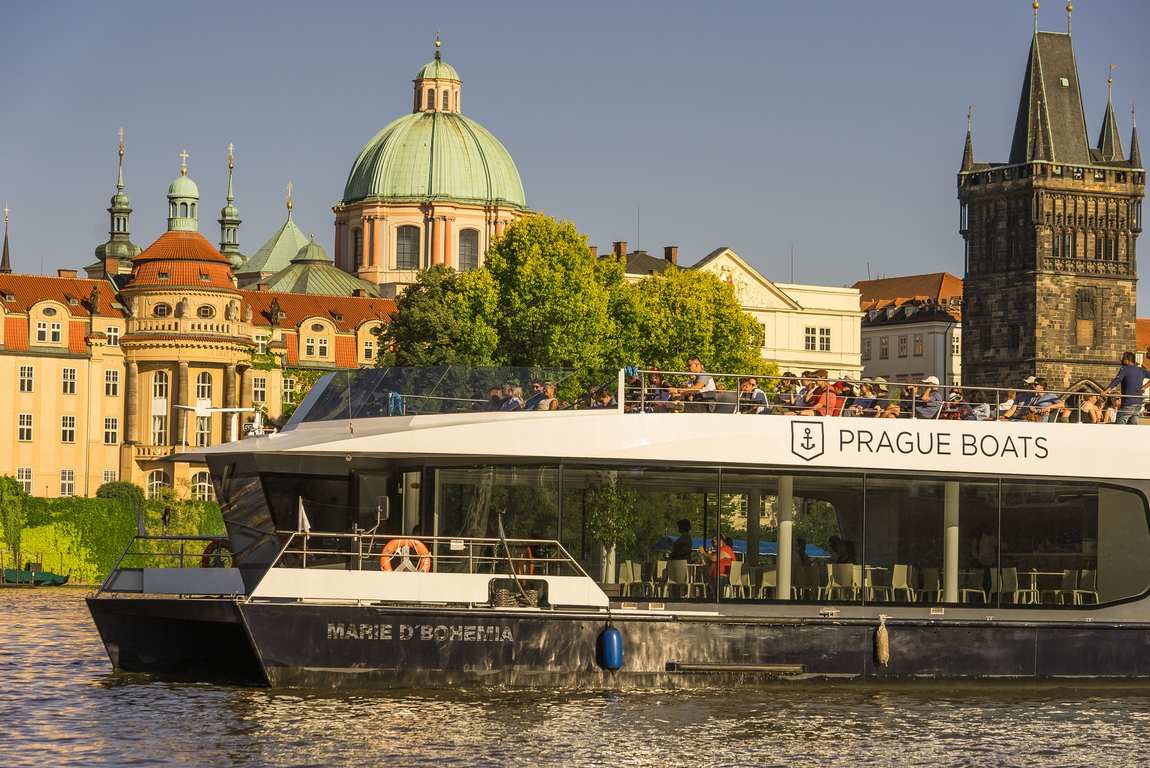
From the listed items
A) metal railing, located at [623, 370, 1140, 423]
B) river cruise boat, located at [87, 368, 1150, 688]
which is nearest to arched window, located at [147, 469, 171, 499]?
river cruise boat, located at [87, 368, 1150, 688]

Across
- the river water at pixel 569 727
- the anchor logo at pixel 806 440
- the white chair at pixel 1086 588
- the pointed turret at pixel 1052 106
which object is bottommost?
the river water at pixel 569 727

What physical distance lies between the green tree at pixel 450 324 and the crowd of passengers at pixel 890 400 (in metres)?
38.3

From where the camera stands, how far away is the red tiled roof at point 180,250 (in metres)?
108

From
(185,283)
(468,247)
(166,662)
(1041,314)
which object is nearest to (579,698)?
(166,662)

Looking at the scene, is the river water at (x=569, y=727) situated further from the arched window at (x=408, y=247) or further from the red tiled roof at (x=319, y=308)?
the arched window at (x=408, y=247)

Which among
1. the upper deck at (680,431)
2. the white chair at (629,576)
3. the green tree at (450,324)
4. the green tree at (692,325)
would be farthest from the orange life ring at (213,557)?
the green tree at (692,325)

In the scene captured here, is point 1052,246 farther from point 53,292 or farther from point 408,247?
point 53,292

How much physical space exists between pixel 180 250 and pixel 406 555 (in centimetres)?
8206

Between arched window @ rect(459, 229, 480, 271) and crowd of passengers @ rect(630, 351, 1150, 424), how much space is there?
9883cm

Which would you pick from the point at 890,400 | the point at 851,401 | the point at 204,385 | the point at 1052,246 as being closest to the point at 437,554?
the point at 851,401

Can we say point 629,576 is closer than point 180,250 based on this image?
Yes

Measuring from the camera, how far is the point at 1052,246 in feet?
452

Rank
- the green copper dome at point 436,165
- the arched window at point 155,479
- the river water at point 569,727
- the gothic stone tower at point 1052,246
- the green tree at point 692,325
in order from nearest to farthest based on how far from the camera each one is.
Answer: the river water at point 569,727 → the green tree at point 692,325 → the arched window at point 155,479 → the green copper dome at point 436,165 → the gothic stone tower at point 1052,246

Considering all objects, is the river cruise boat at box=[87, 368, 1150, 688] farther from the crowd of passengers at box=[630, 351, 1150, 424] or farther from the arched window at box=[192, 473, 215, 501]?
the arched window at box=[192, 473, 215, 501]
